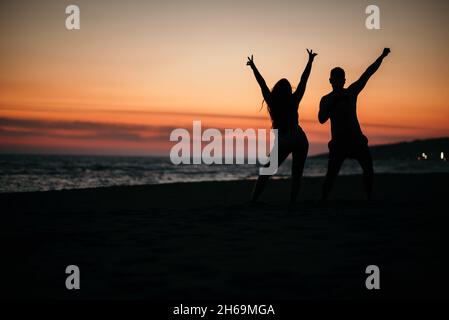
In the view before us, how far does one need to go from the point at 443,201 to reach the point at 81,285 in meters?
7.09

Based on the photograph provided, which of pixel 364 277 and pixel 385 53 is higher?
pixel 385 53

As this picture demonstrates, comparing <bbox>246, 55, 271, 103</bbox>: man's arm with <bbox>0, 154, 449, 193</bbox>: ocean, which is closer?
<bbox>246, 55, 271, 103</bbox>: man's arm

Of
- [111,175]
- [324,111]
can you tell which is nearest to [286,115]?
[324,111]

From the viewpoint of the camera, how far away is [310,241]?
4.53 m

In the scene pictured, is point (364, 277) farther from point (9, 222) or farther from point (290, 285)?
point (9, 222)

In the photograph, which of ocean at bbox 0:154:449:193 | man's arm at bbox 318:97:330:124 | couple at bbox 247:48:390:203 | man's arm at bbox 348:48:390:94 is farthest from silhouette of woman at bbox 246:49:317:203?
ocean at bbox 0:154:449:193

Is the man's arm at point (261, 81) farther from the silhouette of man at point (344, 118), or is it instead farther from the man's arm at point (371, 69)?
the man's arm at point (371, 69)

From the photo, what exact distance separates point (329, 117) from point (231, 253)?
369 centimetres

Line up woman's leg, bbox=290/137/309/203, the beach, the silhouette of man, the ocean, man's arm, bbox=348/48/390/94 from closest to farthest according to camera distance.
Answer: the beach
man's arm, bbox=348/48/390/94
the silhouette of man
woman's leg, bbox=290/137/309/203
the ocean

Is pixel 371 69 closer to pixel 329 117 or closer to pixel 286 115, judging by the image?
pixel 329 117

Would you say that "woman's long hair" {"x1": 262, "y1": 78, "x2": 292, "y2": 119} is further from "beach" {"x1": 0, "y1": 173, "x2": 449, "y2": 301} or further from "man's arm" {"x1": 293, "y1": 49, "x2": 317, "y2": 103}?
"beach" {"x1": 0, "y1": 173, "x2": 449, "y2": 301}

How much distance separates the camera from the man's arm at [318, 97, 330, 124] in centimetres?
693

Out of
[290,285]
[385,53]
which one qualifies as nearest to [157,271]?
[290,285]

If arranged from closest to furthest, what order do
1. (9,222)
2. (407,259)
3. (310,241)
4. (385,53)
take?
(407,259) → (310,241) → (9,222) → (385,53)
